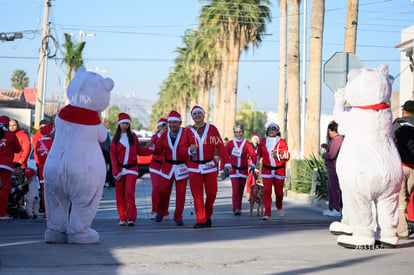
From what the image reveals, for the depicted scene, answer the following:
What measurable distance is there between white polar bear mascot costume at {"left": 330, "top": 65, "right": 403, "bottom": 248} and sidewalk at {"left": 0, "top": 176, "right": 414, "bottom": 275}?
1.00 feet

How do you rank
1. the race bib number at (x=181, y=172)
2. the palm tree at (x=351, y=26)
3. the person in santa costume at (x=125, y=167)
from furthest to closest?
1. the palm tree at (x=351, y=26)
2. the race bib number at (x=181, y=172)
3. the person in santa costume at (x=125, y=167)

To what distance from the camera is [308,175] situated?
864 inches

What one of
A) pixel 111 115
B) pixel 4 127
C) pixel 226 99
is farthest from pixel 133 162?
pixel 111 115

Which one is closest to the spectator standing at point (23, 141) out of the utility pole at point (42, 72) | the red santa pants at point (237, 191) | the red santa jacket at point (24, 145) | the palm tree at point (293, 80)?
the red santa jacket at point (24, 145)

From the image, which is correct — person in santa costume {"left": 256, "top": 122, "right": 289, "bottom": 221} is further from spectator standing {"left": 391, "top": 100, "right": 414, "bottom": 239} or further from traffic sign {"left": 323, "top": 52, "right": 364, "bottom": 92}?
spectator standing {"left": 391, "top": 100, "right": 414, "bottom": 239}

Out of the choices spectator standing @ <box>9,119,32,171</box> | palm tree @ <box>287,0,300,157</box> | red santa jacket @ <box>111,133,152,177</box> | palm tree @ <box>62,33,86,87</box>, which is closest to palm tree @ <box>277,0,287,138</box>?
palm tree @ <box>287,0,300,157</box>

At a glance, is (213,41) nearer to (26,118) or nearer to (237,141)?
(26,118)

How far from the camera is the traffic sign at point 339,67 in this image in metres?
15.0

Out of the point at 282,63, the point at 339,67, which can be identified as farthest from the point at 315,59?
the point at 282,63

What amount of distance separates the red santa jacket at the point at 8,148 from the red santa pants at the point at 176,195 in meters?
2.81

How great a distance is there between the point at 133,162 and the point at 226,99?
3617 centimetres

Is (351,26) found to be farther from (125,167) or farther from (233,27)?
(233,27)

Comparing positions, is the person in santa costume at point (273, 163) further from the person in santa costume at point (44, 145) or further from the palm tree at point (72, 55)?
the palm tree at point (72, 55)

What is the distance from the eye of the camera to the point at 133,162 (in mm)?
12742
